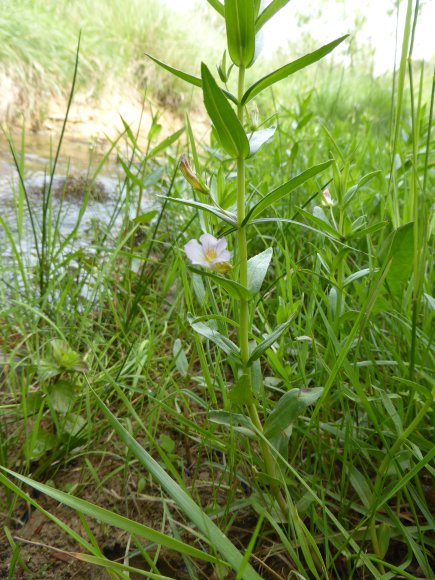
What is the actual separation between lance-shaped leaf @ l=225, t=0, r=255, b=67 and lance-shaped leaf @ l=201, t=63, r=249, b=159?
79 millimetres

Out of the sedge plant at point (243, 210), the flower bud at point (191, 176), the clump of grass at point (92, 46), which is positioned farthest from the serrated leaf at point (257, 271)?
the clump of grass at point (92, 46)

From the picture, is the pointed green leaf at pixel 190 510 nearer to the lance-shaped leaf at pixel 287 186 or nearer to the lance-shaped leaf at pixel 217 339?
the lance-shaped leaf at pixel 217 339

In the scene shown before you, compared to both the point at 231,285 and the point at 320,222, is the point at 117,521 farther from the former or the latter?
the point at 320,222

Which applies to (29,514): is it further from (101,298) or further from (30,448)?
(101,298)

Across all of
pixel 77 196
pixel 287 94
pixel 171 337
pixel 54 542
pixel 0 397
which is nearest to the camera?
pixel 54 542

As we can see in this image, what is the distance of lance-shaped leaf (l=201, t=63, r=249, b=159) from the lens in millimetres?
489

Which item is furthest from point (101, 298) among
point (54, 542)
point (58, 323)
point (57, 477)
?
point (54, 542)

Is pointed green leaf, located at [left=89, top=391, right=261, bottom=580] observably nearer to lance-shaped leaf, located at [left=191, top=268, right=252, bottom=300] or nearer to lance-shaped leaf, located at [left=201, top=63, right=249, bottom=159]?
lance-shaped leaf, located at [left=191, top=268, right=252, bottom=300]

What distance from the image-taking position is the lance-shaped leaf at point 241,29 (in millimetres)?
497

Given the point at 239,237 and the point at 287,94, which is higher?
the point at 287,94

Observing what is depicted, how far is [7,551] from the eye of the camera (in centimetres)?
67

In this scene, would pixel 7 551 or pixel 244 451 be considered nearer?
pixel 7 551

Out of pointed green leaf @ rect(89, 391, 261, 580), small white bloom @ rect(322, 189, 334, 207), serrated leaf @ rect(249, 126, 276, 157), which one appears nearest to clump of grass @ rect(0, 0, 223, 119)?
small white bloom @ rect(322, 189, 334, 207)

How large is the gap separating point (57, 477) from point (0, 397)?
218mm
